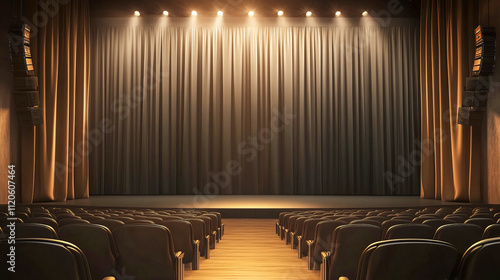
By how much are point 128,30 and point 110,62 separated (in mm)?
1172

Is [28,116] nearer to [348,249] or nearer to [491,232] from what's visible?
[348,249]

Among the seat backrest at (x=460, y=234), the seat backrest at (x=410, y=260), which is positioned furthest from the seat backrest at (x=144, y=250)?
the seat backrest at (x=460, y=234)

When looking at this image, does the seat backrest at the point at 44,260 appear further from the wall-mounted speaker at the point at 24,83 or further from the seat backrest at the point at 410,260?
the wall-mounted speaker at the point at 24,83

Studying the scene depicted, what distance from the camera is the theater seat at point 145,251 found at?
11.2 feet

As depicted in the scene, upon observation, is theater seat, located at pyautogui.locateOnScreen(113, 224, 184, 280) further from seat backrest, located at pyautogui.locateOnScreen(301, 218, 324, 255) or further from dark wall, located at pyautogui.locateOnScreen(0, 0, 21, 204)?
dark wall, located at pyautogui.locateOnScreen(0, 0, 21, 204)

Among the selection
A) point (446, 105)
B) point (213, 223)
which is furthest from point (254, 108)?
point (213, 223)

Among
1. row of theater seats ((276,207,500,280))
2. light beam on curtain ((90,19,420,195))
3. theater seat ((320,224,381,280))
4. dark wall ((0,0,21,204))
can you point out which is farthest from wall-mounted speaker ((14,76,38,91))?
theater seat ((320,224,381,280))

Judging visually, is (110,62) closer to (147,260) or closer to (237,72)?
(237,72)

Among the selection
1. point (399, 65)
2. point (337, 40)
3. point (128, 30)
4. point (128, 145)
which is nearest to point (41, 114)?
point (128, 145)

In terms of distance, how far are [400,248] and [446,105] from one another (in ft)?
38.6

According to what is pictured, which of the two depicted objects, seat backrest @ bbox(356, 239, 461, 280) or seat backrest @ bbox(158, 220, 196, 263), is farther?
seat backrest @ bbox(158, 220, 196, 263)

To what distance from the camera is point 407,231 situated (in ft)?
10.8

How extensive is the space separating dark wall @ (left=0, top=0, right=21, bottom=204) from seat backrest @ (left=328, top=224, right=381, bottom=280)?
907 centimetres

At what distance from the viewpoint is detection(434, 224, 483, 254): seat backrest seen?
10.7ft
